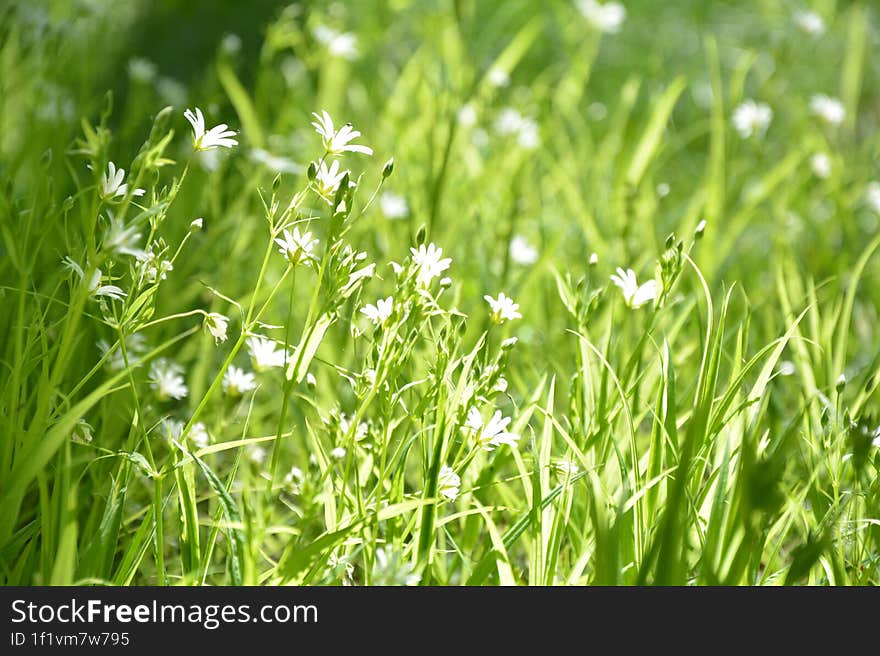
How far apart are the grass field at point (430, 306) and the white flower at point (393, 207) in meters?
0.01

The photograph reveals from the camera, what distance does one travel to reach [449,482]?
1139mm

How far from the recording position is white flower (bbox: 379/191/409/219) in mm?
2047

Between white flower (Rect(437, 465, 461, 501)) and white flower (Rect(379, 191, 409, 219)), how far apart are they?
38.9 inches

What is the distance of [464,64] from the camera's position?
2.65 meters

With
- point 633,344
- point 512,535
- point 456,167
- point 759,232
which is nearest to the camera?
point 512,535

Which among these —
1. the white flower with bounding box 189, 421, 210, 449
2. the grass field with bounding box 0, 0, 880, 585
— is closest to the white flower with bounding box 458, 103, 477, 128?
the grass field with bounding box 0, 0, 880, 585

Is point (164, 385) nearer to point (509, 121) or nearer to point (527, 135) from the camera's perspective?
point (527, 135)

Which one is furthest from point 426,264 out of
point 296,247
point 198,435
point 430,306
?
point 198,435

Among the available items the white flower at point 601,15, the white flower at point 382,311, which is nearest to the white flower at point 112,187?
the white flower at point 382,311

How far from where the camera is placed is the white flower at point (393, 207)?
2.05 m

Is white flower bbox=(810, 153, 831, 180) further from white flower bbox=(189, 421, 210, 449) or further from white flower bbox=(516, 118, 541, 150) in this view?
white flower bbox=(189, 421, 210, 449)
